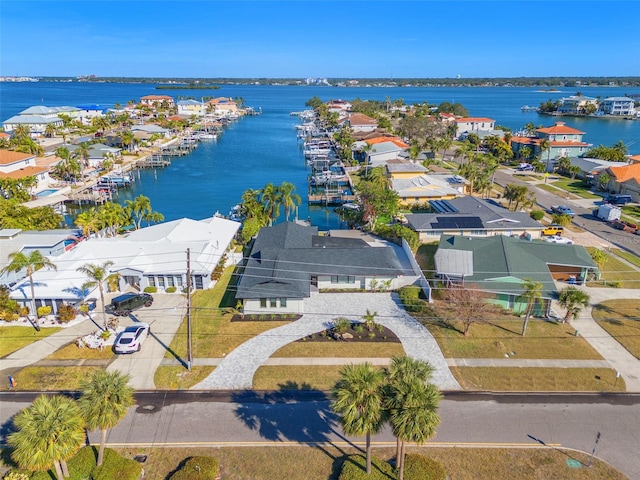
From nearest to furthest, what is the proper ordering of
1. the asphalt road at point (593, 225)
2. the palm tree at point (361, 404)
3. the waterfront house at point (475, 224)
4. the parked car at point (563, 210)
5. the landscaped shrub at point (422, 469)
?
the palm tree at point (361, 404) → the landscaped shrub at point (422, 469) → the waterfront house at point (475, 224) → the asphalt road at point (593, 225) → the parked car at point (563, 210)

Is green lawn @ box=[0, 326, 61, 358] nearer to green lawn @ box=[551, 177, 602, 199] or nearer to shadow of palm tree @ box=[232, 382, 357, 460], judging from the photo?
shadow of palm tree @ box=[232, 382, 357, 460]

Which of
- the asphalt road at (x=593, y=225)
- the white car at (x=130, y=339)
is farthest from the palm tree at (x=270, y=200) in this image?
the asphalt road at (x=593, y=225)

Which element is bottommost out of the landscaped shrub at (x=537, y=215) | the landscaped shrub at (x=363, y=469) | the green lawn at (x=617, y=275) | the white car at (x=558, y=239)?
the landscaped shrub at (x=363, y=469)

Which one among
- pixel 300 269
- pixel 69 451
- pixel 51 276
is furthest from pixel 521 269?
pixel 51 276

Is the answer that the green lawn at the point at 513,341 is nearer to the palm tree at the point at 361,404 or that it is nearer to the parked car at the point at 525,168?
the palm tree at the point at 361,404

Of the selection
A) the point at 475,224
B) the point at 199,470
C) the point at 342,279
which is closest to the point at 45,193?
the point at 342,279

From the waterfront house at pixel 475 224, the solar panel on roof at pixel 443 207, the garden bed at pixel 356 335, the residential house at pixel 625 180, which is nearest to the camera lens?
the garden bed at pixel 356 335
